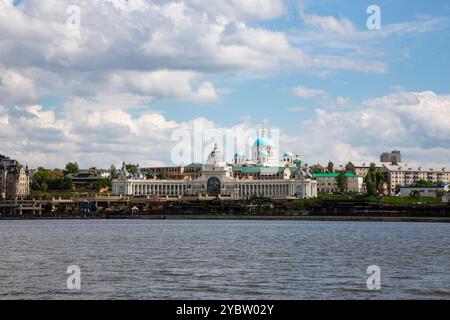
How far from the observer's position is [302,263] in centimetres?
4509

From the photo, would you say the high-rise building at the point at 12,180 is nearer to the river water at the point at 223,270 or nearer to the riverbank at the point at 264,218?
the riverbank at the point at 264,218

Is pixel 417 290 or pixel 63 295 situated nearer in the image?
pixel 63 295

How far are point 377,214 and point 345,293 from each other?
10540cm

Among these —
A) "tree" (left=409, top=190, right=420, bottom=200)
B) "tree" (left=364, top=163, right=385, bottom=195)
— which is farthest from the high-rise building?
"tree" (left=409, top=190, right=420, bottom=200)

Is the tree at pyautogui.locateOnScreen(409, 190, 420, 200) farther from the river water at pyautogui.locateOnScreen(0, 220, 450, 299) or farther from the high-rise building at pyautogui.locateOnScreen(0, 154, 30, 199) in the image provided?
the river water at pyautogui.locateOnScreen(0, 220, 450, 299)

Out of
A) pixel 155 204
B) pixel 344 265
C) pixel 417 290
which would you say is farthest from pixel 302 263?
pixel 155 204

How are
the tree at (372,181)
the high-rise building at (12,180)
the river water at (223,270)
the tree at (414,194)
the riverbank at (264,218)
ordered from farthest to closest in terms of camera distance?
the high-rise building at (12,180) → the tree at (372,181) → the tree at (414,194) → the riverbank at (264,218) → the river water at (223,270)

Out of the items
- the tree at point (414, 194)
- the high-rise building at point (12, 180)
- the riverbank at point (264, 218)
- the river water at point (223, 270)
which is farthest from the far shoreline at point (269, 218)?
the river water at point (223, 270)

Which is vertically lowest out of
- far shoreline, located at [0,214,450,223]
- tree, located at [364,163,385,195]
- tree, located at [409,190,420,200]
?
far shoreline, located at [0,214,450,223]

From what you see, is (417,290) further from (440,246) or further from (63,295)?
(440,246)

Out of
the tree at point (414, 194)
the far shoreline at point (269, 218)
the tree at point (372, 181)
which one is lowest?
the far shoreline at point (269, 218)

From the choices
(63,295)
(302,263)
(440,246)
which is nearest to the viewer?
(63,295)

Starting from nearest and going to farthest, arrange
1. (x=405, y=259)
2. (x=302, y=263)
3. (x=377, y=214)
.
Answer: (x=302, y=263) < (x=405, y=259) < (x=377, y=214)

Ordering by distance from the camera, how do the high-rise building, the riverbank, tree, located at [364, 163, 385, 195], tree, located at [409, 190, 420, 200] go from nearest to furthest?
the riverbank, tree, located at [409, 190, 420, 200], tree, located at [364, 163, 385, 195], the high-rise building
